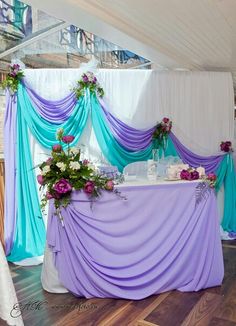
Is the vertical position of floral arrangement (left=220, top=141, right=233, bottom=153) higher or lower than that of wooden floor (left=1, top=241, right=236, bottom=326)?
higher

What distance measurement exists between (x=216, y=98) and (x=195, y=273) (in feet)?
8.57

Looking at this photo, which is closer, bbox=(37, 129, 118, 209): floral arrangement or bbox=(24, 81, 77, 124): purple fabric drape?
bbox=(37, 129, 118, 209): floral arrangement

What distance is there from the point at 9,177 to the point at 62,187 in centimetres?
140

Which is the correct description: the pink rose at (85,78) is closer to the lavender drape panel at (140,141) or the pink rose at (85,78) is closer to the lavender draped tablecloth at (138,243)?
the lavender drape panel at (140,141)

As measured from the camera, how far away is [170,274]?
263 centimetres

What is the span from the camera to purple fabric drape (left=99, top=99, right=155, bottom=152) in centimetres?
390

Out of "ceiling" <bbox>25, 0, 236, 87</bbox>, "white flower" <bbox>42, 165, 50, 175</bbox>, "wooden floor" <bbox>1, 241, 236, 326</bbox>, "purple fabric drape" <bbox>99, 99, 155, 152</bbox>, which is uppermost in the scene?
"ceiling" <bbox>25, 0, 236, 87</bbox>

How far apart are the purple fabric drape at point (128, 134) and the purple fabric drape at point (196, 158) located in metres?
0.39

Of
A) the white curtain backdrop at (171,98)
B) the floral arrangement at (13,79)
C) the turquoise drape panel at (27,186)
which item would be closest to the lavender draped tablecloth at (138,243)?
the turquoise drape panel at (27,186)

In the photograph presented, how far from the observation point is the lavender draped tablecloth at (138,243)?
248 cm

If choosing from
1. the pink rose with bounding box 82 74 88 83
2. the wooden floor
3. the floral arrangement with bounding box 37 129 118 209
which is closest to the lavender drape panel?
the pink rose with bounding box 82 74 88 83

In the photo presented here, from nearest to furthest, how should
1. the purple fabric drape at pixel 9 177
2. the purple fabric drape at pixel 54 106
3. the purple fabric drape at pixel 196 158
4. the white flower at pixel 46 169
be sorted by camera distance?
the white flower at pixel 46 169, the purple fabric drape at pixel 9 177, the purple fabric drape at pixel 54 106, the purple fabric drape at pixel 196 158

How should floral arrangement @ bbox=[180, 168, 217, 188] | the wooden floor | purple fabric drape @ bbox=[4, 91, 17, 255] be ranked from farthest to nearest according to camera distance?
1. purple fabric drape @ bbox=[4, 91, 17, 255]
2. floral arrangement @ bbox=[180, 168, 217, 188]
3. the wooden floor

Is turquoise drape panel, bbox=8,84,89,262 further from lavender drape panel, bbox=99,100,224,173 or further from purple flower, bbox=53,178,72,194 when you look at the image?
purple flower, bbox=53,178,72,194
